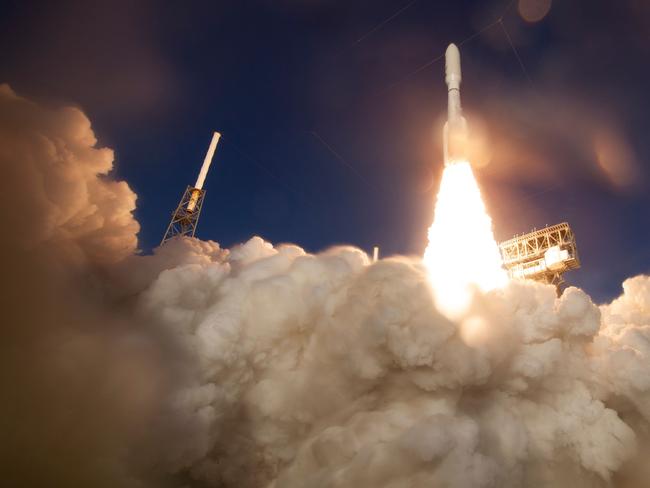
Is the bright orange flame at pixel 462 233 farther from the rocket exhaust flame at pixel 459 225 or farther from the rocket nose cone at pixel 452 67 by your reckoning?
the rocket nose cone at pixel 452 67

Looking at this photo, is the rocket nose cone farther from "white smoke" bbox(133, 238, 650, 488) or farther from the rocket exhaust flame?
"white smoke" bbox(133, 238, 650, 488)

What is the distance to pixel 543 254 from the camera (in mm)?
45844

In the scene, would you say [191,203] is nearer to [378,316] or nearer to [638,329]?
[378,316]

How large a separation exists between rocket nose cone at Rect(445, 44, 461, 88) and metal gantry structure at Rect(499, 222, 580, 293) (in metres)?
20.6

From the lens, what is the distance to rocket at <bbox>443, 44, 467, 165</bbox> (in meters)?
31.2

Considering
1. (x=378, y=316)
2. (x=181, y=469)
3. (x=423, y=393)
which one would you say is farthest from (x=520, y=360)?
(x=181, y=469)

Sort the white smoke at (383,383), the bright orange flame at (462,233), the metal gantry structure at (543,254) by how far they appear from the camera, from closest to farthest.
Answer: the white smoke at (383,383), the bright orange flame at (462,233), the metal gantry structure at (543,254)

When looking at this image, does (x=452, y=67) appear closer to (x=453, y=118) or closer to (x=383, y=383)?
(x=453, y=118)

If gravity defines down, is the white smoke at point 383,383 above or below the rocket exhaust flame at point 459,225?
below

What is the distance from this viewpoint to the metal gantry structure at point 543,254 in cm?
4366

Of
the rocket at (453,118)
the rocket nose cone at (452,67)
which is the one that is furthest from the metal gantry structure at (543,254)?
the rocket nose cone at (452,67)

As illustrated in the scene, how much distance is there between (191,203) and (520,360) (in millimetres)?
27073

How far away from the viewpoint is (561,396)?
23578mm

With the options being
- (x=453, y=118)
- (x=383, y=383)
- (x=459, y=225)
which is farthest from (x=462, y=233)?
(x=383, y=383)
